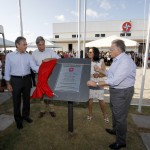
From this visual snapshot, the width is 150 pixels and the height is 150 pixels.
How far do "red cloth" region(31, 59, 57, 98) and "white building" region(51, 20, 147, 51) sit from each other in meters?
31.4

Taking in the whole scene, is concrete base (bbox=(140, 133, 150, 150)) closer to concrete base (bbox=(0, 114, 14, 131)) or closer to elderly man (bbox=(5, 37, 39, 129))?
elderly man (bbox=(5, 37, 39, 129))

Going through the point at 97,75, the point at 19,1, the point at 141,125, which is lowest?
the point at 141,125

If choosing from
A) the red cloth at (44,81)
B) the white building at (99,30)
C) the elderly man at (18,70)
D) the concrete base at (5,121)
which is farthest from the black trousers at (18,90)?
the white building at (99,30)

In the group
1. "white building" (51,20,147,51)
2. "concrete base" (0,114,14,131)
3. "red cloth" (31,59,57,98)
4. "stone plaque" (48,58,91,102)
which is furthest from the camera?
"white building" (51,20,147,51)

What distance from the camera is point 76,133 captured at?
153 inches

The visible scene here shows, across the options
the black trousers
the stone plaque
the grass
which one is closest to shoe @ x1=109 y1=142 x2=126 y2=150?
the grass

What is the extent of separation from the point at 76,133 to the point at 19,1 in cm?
714

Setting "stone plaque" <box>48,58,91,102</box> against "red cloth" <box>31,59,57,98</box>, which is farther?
"red cloth" <box>31,59,57,98</box>

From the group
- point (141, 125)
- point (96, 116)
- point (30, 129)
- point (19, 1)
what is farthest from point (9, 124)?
point (19, 1)

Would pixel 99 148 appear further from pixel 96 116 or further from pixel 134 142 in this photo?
pixel 96 116

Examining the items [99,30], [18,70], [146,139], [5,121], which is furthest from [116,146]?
[99,30]

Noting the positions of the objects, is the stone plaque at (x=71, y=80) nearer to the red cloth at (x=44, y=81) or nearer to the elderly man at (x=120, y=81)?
the red cloth at (x=44, y=81)

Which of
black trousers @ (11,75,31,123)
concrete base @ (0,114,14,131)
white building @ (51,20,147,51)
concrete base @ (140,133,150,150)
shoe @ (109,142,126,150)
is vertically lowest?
concrete base @ (140,133,150,150)

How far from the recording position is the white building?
118ft
